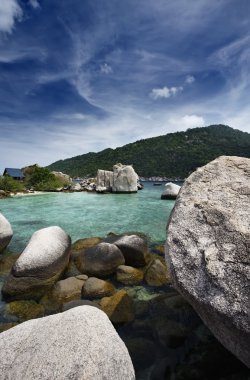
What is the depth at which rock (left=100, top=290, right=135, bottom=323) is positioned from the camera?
6.46 metres

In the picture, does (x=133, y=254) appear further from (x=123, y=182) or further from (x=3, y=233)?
(x=123, y=182)

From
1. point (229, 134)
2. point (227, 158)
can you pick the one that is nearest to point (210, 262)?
point (227, 158)

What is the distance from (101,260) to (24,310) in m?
3.00

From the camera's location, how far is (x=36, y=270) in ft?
26.5

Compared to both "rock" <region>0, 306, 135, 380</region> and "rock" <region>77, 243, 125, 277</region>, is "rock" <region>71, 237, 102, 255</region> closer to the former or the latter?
"rock" <region>77, 243, 125, 277</region>

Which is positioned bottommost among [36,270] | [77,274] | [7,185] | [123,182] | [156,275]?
[77,274]

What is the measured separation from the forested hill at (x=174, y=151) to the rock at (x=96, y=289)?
358ft

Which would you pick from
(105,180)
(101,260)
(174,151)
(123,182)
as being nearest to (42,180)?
(105,180)

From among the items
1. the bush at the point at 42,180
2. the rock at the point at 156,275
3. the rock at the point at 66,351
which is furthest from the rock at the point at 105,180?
the rock at the point at 66,351

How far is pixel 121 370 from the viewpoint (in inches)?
147

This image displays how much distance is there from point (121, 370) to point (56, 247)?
5.80 meters

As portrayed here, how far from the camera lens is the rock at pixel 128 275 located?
8734mm

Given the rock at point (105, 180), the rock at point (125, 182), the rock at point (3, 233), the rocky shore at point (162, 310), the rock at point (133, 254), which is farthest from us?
the rock at point (105, 180)

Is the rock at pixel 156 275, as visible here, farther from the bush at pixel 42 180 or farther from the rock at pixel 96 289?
the bush at pixel 42 180
